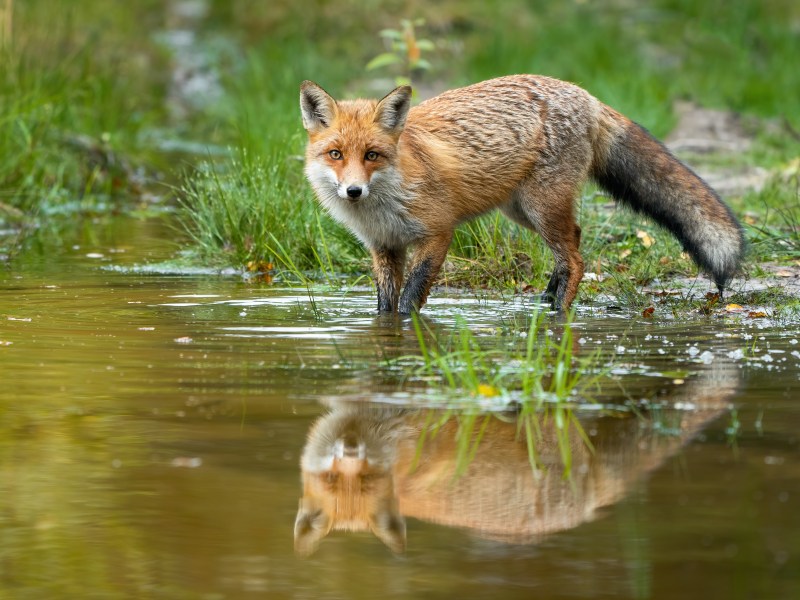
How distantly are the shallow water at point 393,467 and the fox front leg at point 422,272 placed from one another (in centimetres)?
64

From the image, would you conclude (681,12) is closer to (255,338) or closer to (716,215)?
(716,215)

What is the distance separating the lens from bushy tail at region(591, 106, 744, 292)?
24.1ft

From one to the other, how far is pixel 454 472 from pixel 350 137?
346 centimetres

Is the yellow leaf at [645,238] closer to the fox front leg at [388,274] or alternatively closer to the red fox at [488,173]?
the red fox at [488,173]


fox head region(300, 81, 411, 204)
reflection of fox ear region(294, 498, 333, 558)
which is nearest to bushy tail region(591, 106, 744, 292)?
fox head region(300, 81, 411, 204)

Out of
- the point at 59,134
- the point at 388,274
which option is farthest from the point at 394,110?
the point at 59,134

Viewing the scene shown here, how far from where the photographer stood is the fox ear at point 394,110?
7022 millimetres

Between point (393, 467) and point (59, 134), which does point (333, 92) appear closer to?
point (59, 134)

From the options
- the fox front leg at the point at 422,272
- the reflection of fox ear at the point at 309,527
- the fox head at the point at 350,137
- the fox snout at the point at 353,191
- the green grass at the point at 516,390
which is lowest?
the reflection of fox ear at the point at 309,527

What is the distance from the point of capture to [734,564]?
10.2 feet

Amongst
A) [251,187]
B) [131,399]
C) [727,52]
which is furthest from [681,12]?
[131,399]

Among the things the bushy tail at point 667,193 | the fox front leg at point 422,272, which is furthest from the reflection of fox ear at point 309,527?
the bushy tail at point 667,193

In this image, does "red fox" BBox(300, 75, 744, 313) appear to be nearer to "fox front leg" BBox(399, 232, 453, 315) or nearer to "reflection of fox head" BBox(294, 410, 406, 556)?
"fox front leg" BBox(399, 232, 453, 315)

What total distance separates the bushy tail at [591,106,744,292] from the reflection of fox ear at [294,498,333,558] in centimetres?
431
